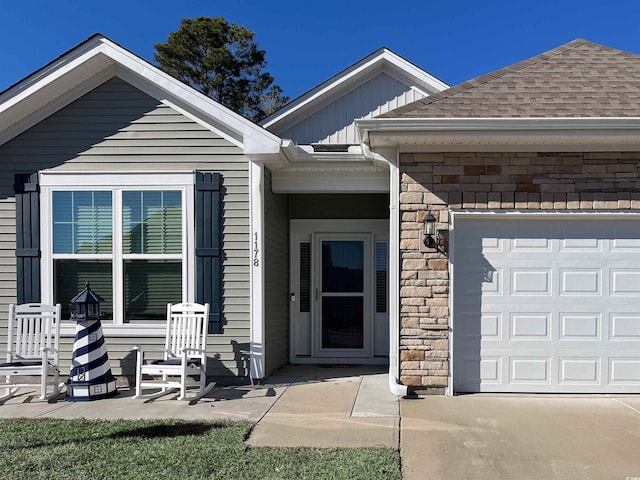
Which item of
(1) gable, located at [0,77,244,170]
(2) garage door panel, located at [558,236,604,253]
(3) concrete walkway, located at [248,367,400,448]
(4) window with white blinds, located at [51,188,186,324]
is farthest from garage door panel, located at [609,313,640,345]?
(4) window with white blinds, located at [51,188,186,324]

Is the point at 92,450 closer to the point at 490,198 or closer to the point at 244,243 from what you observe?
the point at 244,243

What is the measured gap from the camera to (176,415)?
5242 mm

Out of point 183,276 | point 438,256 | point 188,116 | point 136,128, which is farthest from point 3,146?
point 438,256

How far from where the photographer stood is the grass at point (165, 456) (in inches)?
147

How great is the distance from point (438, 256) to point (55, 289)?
15.9ft

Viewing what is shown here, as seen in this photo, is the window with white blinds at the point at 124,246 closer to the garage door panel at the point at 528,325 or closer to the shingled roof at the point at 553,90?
the shingled roof at the point at 553,90

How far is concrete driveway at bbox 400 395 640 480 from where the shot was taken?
Answer: 3.83 m

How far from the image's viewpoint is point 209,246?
259 inches

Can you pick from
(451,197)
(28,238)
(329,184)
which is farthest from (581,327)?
(28,238)

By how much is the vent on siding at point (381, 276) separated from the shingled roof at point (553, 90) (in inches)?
114

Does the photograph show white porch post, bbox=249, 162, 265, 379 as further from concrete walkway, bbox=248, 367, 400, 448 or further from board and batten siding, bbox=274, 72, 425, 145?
board and batten siding, bbox=274, 72, 425, 145

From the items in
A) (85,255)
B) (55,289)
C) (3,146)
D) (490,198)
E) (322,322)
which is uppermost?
(3,146)

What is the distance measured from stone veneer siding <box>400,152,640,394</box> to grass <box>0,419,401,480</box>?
196 cm

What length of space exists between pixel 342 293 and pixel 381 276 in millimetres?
686
